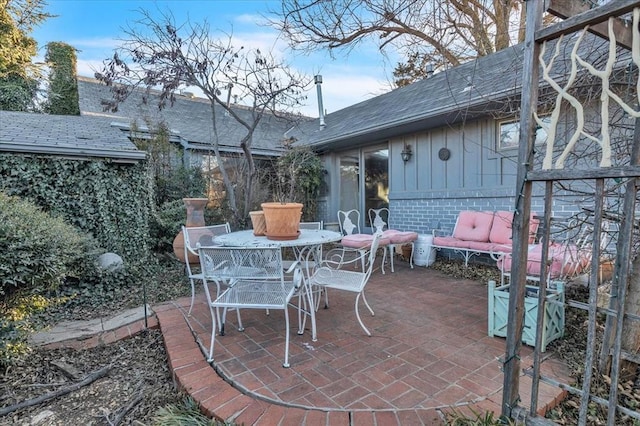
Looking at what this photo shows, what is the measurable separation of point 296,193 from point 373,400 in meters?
6.45

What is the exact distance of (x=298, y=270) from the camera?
8.46ft

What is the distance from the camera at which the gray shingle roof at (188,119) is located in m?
8.01

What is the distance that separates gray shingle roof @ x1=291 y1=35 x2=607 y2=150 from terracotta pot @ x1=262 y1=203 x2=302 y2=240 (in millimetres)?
2370

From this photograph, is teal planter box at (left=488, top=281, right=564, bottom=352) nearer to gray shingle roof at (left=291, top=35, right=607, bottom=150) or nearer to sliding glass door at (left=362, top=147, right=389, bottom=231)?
gray shingle roof at (left=291, top=35, right=607, bottom=150)

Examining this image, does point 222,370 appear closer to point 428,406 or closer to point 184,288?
point 428,406

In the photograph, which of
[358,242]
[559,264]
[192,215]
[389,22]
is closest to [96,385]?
[192,215]

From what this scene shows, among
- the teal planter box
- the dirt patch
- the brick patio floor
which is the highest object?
the teal planter box

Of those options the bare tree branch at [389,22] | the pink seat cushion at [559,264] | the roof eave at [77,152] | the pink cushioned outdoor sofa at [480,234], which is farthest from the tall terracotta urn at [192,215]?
the pink seat cushion at [559,264]

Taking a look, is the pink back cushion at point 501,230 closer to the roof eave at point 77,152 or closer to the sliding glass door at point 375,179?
the sliding glass door at point 375,179

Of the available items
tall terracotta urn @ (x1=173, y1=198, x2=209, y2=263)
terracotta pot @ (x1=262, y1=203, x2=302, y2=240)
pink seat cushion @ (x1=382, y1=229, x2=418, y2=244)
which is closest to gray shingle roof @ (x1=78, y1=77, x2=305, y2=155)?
tall terracotta urn @ (x1=173, y1=198, x2=209, y2=263)

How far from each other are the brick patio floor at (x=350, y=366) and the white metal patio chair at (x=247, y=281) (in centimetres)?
20

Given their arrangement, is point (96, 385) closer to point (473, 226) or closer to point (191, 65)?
point (191, 65)

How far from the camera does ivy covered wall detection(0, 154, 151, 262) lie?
4141mm

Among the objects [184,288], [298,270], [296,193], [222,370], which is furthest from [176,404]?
[296,193]
